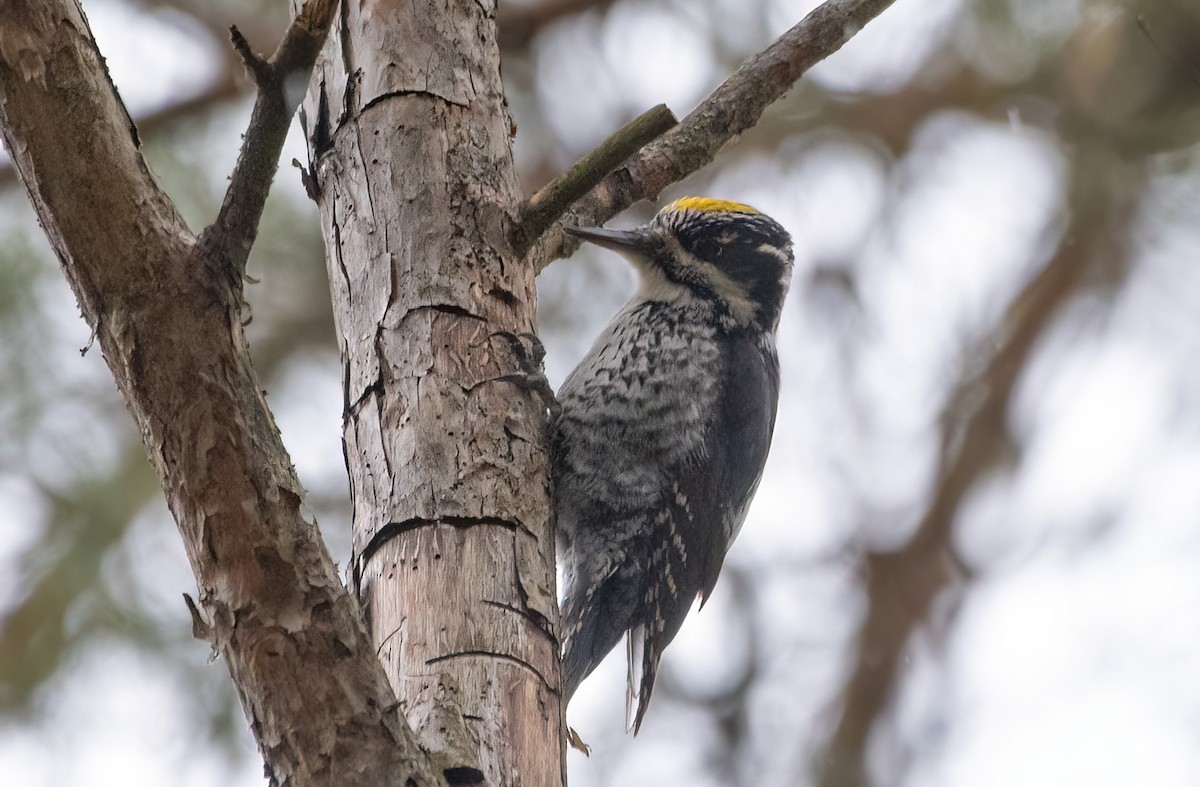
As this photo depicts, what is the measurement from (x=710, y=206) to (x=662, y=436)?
0.83 m

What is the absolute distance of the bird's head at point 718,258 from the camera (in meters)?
3.35

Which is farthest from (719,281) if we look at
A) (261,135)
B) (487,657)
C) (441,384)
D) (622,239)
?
(261,135)

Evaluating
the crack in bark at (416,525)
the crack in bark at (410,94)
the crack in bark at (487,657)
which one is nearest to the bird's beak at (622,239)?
the crack in bark at (410,94)

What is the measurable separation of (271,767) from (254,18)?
3.44 m

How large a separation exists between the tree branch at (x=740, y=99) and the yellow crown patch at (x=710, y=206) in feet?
2.17

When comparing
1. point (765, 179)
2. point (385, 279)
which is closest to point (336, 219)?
point (385, 279)

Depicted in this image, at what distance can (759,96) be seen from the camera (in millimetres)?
2805

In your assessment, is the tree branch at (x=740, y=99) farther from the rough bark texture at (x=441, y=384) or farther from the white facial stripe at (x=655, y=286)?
the white facial stripe at (x=655, y=286)

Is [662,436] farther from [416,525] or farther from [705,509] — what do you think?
[416,525]

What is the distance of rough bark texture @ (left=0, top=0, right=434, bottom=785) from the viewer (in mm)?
1491

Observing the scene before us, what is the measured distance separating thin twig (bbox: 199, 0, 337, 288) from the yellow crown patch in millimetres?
2042

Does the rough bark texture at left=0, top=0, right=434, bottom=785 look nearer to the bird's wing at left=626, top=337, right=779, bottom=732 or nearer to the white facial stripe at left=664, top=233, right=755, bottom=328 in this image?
the bird's wing at left=626, top=337, right=779, bottom=732

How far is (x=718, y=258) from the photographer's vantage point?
3.42 meters

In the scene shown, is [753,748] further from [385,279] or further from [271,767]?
[271,767]
